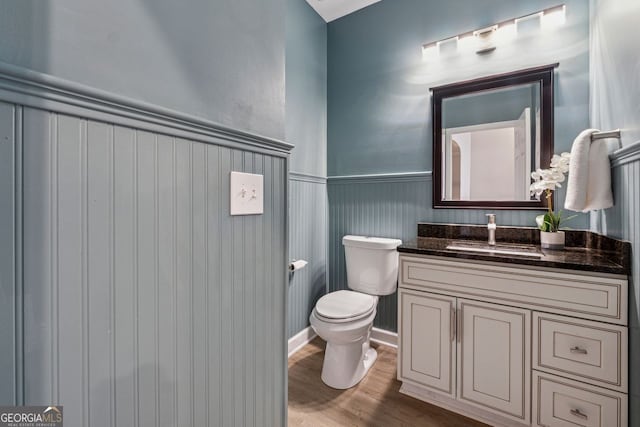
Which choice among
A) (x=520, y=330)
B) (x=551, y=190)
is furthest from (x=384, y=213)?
(x=520, y=330)

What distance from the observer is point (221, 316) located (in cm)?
72

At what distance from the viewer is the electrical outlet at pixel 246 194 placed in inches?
29.3

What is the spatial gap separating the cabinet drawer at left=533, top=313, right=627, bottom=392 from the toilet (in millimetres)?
825

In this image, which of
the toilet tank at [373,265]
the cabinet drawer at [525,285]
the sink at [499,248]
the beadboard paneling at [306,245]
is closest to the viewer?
the cabinet drawer at [525,285]

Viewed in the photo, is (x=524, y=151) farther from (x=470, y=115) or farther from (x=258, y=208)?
(x=258, y=208)

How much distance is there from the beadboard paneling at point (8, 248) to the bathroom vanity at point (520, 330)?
1.47 meters

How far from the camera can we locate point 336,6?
218 centimetres

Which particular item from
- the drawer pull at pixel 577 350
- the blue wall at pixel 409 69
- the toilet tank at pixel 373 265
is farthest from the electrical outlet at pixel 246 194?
the blue wall at pixel 409 69

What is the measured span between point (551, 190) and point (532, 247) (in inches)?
13.1

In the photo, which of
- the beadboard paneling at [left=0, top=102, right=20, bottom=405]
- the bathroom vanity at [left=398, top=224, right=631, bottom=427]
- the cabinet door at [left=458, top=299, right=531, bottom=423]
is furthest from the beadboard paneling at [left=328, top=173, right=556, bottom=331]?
the beadboard paneling at [left=0, top=102, right=20, bottom=405]

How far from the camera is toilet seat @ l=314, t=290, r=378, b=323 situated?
1.57 meters

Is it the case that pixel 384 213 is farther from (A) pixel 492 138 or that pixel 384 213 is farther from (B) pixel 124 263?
(B) pixel 124 263

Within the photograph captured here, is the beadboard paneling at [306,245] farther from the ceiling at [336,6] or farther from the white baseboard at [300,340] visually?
the ceiling at [336,6]

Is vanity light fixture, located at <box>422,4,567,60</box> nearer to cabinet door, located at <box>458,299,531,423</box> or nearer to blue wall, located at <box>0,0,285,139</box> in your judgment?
blue wall, located at <box>0,0,285,139</box>
